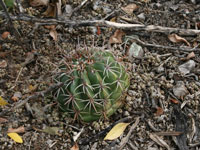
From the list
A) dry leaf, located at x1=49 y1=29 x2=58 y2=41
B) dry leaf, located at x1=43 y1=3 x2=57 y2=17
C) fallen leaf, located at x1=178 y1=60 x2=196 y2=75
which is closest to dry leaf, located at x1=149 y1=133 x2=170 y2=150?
fallen leaf, located at x1=178 y1=60 x2=196 y2=75

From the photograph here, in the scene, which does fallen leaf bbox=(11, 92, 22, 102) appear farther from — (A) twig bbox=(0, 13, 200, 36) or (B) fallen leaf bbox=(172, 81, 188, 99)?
(B) fallen leaf bbox=(172, 81, 188, 99)

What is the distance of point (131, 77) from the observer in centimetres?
254

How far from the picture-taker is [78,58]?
83.6 inches

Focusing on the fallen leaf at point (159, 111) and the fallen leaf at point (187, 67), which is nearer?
the fallen leaf at point (159, 111)

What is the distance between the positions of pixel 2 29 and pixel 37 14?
1.29ft

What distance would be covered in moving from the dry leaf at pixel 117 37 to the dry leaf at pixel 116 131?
0.91 m

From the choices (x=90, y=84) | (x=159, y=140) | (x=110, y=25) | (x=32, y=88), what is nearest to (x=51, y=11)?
(x=110, y=25)

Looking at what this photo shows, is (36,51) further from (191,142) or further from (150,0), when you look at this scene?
(191,142)

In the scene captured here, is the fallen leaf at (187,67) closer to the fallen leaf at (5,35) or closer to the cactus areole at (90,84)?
the cactus areole at (90,84)

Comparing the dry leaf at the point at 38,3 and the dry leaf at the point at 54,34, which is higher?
the dry leaf at the point at 38,3

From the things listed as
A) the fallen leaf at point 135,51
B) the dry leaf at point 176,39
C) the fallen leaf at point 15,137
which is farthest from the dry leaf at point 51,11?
the fallen leaf at point 15,137

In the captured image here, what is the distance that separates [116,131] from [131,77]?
0.54m

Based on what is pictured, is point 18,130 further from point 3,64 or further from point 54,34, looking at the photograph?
point 54,34

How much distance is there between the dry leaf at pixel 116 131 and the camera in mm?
2232
